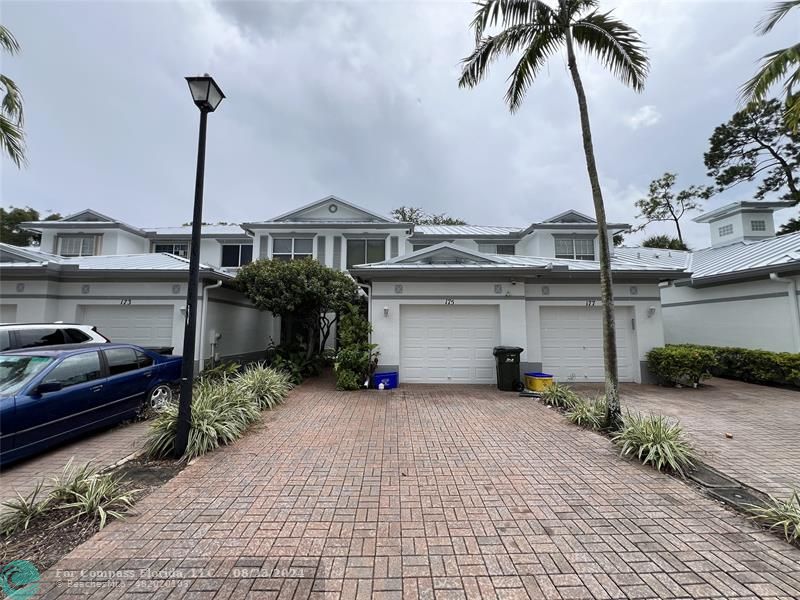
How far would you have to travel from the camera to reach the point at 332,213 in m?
16.4

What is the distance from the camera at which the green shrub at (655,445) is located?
4340 mm

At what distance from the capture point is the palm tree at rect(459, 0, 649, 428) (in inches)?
234

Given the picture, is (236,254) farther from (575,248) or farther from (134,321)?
(575,248)

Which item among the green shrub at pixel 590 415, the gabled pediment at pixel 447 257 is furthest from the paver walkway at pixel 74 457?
the green shrub at pixel 590 415

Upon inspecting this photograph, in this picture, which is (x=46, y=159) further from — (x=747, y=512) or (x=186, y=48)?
(x=747, y=512)

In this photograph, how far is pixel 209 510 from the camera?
Result: 10.9ft

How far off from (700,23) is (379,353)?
12456 millimetres

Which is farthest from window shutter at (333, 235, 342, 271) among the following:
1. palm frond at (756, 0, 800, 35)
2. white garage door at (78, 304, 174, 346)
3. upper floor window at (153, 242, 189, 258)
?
palm frond at (756, 0, 800, 35)

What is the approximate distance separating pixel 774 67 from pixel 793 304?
22.4ft

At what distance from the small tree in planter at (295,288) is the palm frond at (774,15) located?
12343mm

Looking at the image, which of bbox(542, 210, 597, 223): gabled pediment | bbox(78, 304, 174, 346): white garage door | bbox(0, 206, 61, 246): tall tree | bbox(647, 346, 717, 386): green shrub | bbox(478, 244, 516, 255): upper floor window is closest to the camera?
bbox(647, 346, 717, 386): green shrub

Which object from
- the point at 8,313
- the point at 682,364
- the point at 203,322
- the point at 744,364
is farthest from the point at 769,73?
the point at 8,313

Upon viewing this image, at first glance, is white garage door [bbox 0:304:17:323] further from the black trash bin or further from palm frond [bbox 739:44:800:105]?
palm frond [bbox 739:44:800:105]

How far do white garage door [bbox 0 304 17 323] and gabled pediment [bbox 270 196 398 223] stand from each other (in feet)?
31.7
